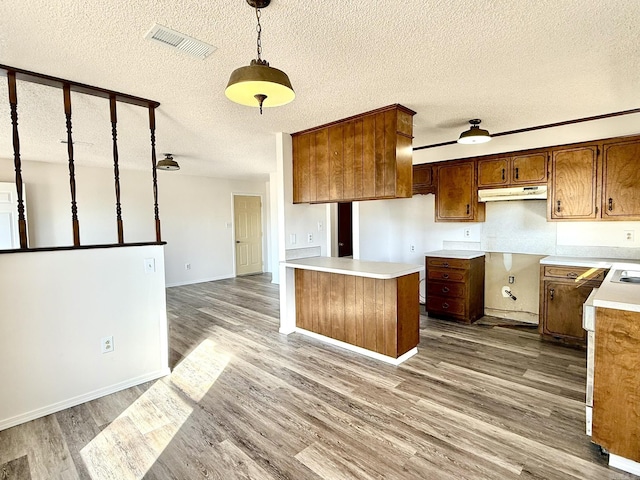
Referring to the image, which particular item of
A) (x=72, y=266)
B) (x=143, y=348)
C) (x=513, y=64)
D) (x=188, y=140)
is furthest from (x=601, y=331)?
(x=188, y=140)

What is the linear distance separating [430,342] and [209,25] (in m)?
3.53

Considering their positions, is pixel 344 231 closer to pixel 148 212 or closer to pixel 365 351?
pixel 365 351

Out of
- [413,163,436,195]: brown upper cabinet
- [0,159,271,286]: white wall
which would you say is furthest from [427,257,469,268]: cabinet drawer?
[0,159,271,286]: white wall

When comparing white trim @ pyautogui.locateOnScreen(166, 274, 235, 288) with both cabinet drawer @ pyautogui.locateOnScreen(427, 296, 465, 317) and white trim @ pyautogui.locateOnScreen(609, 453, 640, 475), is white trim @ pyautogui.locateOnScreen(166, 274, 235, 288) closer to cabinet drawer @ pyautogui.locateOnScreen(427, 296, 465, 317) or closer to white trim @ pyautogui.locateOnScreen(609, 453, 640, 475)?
cabinet drawer @ pyautogui.locateOnScreen(427, 296, 465, 317)

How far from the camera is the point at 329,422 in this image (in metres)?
2.23

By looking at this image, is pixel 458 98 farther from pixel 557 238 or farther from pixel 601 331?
pixel 557 238

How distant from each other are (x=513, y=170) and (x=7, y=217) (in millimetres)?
7246

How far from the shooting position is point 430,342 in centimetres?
366

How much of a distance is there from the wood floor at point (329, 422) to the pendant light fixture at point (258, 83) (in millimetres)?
2030

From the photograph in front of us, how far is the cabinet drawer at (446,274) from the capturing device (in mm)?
4184

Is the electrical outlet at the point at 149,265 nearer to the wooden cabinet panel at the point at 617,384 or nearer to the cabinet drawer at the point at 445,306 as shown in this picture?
the wooden cabinet panel at the point at 617,384

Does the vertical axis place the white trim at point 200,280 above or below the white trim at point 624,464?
above

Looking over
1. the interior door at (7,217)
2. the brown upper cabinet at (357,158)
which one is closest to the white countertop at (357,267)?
the brown upper cabinet at (357,158)

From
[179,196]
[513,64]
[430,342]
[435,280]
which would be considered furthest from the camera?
[179,196]
